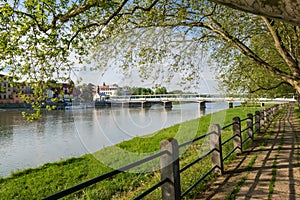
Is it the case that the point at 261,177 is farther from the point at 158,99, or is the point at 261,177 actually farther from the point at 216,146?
the point at 158,99

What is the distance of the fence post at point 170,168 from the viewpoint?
409 centimetres

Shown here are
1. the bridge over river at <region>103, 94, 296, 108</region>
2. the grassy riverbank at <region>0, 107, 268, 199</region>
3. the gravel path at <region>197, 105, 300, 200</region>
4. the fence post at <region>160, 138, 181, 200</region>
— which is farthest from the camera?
the bridge over river at <region>103, 94, 296, 108</region>

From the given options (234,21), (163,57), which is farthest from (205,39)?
(163,57)

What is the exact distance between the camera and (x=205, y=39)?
11227mm

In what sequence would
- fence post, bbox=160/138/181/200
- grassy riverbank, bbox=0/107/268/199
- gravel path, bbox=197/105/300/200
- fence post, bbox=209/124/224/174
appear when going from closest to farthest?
fence post, bbox=160/138/181/200
gravel path, bbox=197/105/300/200
fence post, bbox=209/124/224/174
grassy riverbank, bbox=0/107/268/199

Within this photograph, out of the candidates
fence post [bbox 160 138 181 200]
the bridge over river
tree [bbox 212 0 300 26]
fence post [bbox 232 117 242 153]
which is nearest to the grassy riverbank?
fence post [bbox 232 117 242 153]

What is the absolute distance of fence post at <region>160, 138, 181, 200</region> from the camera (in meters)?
4.09

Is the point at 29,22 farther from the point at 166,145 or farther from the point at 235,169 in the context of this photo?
the point at 235,169

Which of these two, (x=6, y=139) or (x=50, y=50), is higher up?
(x=50, y=50)

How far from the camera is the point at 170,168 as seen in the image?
13.5ft

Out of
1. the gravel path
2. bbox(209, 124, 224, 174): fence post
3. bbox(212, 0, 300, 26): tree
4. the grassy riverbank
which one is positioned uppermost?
bbox(212, 0, 300, 26): tree

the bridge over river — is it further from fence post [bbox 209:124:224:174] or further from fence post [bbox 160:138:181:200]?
fence post [bbox 160:138:181:200]

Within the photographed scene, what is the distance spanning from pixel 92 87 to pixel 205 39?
5.74 meters

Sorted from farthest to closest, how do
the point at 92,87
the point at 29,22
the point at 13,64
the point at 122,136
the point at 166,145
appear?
the point at 122,136 < the point at 92,87 < the point at 13,64 < the point at 29,22 < the point at 166,145
